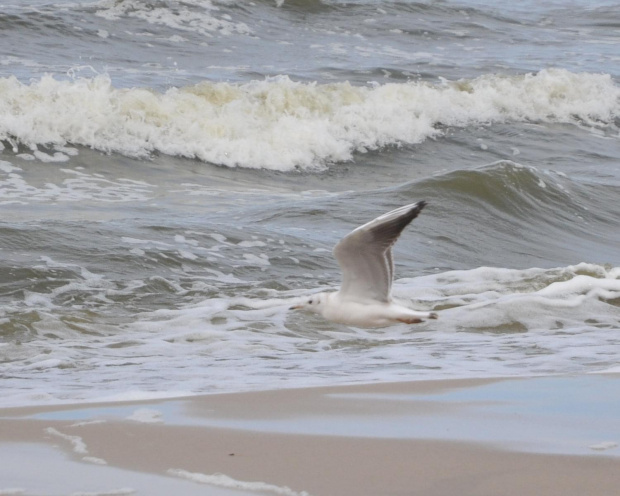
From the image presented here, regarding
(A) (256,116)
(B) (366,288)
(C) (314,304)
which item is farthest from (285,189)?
(B) (366,288)

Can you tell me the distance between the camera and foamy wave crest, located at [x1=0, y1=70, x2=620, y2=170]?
12.6m

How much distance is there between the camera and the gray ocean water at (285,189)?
6188 millimetres

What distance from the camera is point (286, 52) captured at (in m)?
18.6

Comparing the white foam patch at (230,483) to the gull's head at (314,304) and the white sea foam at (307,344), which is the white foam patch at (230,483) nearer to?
the white sea foam at (307,344)

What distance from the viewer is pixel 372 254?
19.8 feet

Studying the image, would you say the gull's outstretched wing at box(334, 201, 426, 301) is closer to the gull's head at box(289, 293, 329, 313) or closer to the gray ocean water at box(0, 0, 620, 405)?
the gull's head at box(289, 293, 329, 313)

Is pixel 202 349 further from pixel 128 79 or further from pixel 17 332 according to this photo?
pixel 128 79

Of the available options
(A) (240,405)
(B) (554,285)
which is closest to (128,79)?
(B) (554,285)

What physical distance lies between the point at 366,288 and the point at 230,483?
9.16 ft

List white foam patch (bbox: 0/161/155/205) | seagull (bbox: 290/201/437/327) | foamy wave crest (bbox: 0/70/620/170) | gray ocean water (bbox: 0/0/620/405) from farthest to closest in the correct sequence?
1. foamy wave crest (bbox: 0/70/620/170)
2. white foam patch (bbox: 0/161/155/205)
3. gray ocean water (bbox: 0/0/620/405)
4. seagull (bbox: 290/201/437/327)

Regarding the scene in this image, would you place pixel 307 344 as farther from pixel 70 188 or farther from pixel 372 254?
pixel 70 188

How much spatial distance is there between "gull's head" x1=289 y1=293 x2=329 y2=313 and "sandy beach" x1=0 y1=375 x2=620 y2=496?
1605mm

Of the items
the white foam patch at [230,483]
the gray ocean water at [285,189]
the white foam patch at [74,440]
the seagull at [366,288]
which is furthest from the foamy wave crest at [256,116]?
the white foam patch at [230,483]

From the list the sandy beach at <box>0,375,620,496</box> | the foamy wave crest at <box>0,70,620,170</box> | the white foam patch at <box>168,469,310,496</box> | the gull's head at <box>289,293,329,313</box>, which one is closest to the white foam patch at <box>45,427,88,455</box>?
the sandy beach at <box>0,375,620,496</box>
